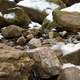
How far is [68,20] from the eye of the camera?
30.0 feet

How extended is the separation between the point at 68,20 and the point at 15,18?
181cm

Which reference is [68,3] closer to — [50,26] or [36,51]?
[50,26]

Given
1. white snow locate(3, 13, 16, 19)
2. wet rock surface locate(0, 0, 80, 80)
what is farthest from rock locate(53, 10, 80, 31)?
white snow locate(3, 13, 16, 19)

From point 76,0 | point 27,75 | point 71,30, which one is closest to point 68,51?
point 27,75

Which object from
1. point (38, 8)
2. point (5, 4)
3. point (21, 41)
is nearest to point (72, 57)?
point (21, 41)

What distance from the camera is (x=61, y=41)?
8445mm

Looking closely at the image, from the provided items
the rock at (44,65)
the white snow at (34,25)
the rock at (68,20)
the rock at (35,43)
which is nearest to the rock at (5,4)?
the white snow at (34,25)

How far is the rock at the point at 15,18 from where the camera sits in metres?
10.2

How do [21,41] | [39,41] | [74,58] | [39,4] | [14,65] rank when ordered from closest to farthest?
[14,65] → [74,58] → [39,41] → [21,41] → [39,4]

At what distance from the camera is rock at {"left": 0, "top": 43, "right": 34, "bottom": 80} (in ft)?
15.7

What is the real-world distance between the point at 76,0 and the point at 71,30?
3441mm

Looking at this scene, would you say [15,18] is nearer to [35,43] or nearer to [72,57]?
[35,43]

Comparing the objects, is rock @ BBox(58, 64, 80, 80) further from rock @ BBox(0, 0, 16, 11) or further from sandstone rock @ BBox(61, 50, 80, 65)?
rock @ BBox(0, 0, 16, 11)

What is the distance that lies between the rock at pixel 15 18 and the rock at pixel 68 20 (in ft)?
4.06
